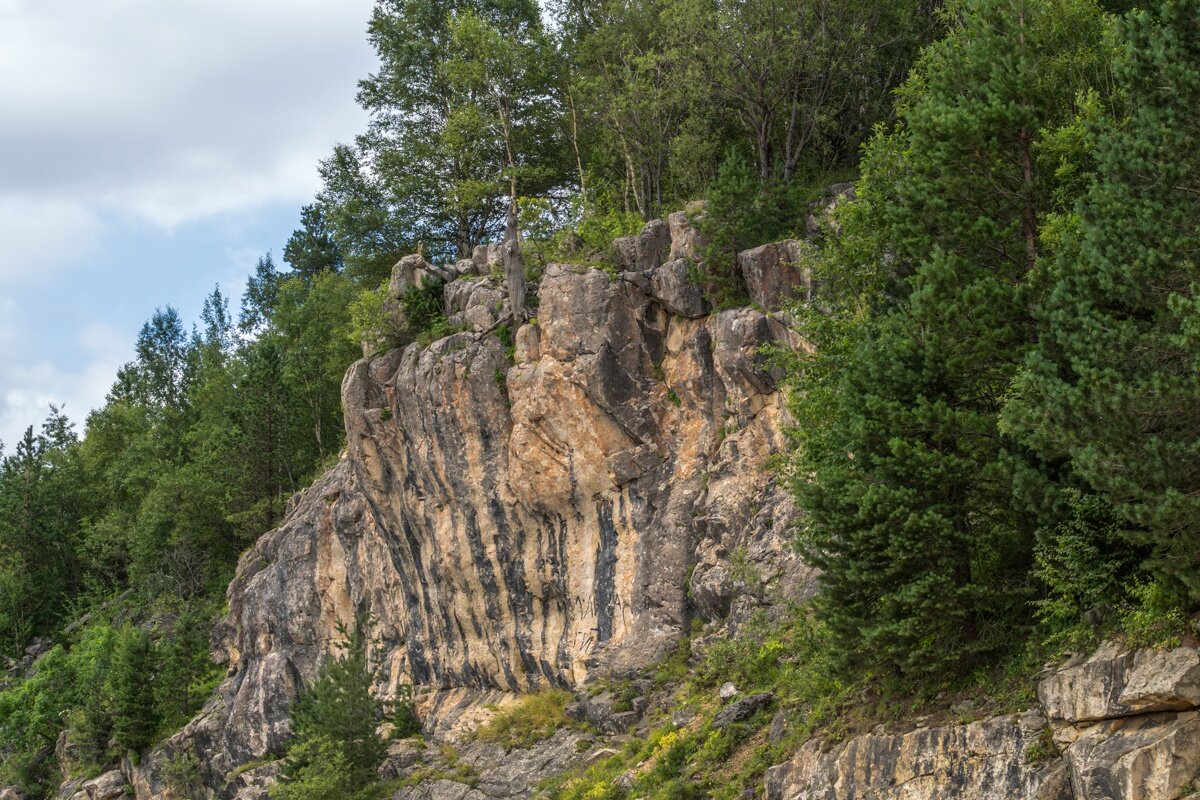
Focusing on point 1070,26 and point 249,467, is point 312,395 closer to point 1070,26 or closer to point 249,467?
point 249,467

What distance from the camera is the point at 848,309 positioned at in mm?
24859

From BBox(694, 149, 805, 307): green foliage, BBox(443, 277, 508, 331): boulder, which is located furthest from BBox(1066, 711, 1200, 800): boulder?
BBox(443, 277, 508, 331): boulder

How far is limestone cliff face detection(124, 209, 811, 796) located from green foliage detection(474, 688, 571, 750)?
68 centimetres

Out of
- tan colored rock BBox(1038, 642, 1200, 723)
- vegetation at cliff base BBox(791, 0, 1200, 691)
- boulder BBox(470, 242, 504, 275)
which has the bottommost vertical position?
tan colored rock BBox(1038, 642, 1200, 723)

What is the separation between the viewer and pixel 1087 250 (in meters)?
16.1

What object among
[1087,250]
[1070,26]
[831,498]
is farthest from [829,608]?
[1070,26]

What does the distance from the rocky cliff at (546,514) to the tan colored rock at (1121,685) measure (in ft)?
17.7

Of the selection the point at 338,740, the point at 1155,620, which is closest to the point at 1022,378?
the point at 1155,620

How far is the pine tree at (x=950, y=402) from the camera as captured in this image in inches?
728

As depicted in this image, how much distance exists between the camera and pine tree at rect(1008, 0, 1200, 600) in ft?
48.2

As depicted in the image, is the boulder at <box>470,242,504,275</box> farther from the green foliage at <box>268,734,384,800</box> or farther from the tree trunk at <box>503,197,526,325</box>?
the green foliage at <box>268,734,384,800</box>

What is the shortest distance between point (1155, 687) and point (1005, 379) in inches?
238

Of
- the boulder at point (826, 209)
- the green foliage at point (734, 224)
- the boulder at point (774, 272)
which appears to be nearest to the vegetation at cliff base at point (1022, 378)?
the boulder at point (826, 209)

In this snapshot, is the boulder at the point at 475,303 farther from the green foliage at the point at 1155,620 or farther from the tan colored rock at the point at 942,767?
the green foliage at the point at 1155,620
